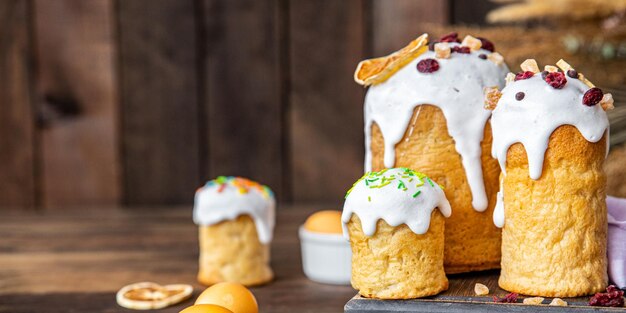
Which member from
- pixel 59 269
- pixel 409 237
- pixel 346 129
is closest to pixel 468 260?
pixel 409 237

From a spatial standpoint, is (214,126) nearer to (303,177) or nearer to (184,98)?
(184,98)

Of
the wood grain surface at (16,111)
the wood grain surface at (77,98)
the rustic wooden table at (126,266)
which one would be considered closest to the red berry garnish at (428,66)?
the rustic wooden table at (126,266)

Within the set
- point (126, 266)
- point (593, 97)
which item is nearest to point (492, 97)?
point (593, 97)

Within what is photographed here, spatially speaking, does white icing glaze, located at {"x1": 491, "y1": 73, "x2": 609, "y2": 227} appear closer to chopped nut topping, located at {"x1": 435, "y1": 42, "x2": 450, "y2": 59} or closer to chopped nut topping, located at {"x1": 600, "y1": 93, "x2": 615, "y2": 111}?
chopped nut topping, located at {"x1": 600, "y1": 93, "x2": 615, "y2": 111}

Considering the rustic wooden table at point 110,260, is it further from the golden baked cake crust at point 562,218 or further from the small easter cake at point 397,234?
the golden baked cake crust at point 562,218

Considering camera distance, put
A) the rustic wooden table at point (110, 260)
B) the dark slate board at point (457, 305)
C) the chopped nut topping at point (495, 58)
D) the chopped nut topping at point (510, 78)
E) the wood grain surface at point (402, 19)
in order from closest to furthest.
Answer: the dark slate board at point (457, 305)
the chopped nut topping at point (510, 78)
the chopped nut topping at point (495, 58)
the rustic wooden table at point (110, 260)
the wood grain surface at point (402, 19)

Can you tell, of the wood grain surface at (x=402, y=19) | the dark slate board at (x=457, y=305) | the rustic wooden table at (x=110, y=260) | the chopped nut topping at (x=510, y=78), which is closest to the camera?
the dark slate board at (x=457, y=305)
